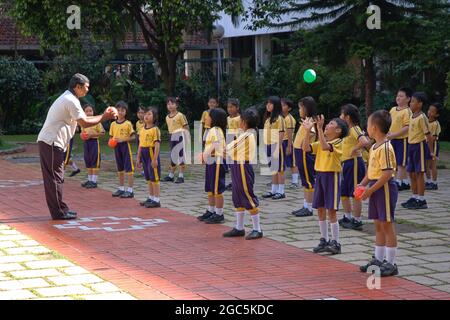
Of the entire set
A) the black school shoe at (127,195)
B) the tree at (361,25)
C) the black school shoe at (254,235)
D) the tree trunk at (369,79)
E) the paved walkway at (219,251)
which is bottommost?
the paved walkway at (219,251)

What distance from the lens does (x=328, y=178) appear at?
332 inches

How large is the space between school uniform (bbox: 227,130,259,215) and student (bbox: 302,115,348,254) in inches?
33.8

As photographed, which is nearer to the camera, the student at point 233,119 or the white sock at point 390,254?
the white sock at point 390,254

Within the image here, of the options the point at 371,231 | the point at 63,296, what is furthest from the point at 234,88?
the point at 63,296

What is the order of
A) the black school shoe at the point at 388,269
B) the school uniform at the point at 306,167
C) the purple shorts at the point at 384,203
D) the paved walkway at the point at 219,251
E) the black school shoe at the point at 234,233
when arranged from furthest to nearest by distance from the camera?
the school uniform at the point at 306,167 → the black school shoe at the point at 234,233 → the purple shorts at the point at 384,203 → the black school shoe at the point at 388,269 → the paved walkway at the point at 219,251

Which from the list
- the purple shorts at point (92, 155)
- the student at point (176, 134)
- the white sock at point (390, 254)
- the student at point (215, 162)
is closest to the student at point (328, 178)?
the white sock at point (390, 254)

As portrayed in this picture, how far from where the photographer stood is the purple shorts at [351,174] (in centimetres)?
967

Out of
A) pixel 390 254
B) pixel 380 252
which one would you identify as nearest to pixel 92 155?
pixel 380 252

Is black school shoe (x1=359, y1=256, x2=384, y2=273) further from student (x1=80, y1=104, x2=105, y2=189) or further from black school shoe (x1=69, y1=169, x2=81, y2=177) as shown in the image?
black school shoe (x1=69, y1=169, x2=81, y2=177)

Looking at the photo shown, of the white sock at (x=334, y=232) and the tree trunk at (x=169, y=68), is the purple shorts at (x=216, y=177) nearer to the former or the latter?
the white sock at (x=334, y=232)

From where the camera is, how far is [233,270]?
7504mm

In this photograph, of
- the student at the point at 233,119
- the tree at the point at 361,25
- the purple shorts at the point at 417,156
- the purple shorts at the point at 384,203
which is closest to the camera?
the purple shorts at the point at 384,203

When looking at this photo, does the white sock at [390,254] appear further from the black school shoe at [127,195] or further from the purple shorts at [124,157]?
the purple shorts at [124,157]

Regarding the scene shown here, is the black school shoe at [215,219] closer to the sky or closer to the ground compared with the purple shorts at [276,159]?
closer to the ground
